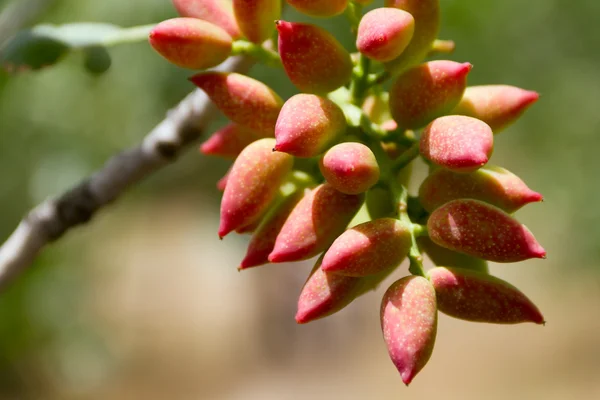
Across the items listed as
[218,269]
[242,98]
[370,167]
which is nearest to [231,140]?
[242,98]

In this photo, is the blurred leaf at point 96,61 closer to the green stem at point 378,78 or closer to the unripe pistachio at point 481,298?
the green stem at point 378,78

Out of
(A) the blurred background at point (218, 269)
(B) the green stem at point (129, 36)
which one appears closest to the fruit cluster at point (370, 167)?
(B) the green stem at point (129, 36)

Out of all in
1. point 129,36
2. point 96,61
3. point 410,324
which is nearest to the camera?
point 410,324

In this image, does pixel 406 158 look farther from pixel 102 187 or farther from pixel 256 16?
pixel 102 187

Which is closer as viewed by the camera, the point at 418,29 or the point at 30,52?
the point at 418,29

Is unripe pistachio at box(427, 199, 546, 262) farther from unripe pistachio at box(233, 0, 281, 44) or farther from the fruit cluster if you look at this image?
unripe pistachio at box(233, 0, 281, 44)

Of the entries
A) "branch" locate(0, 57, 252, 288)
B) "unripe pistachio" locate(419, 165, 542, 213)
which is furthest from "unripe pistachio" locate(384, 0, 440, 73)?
"branch" locate(0, 57, 252, 288)
